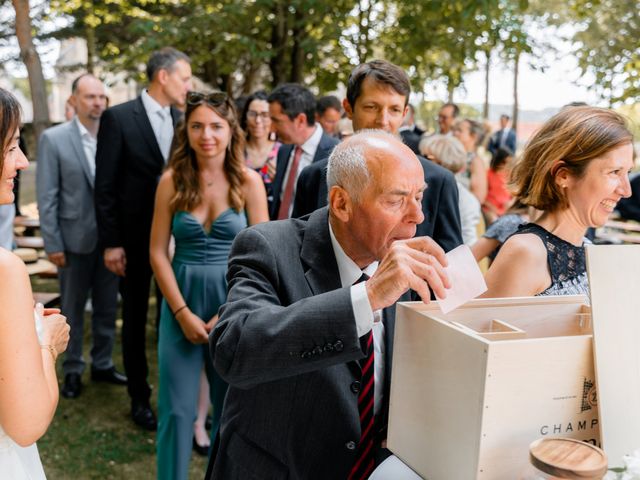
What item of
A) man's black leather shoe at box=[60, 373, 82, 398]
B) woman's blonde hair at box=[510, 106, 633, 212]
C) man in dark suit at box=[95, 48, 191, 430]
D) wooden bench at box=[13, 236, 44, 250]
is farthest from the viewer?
wooden bench at box=[13, 236, 44, 250]

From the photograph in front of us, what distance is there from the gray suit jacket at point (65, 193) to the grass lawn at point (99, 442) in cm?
111

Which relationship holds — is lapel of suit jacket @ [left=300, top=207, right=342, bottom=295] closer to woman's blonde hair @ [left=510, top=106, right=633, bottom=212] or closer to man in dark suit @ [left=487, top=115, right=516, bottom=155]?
woman's blonde hair @ [left=510, top=106, right=633, bottom=212]

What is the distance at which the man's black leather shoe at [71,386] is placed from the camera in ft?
16.3

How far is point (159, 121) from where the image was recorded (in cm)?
462

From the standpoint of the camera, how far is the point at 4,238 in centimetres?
479

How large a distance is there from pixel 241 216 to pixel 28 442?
2088 millimetres

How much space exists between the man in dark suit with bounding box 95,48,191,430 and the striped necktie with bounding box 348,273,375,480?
296 cm

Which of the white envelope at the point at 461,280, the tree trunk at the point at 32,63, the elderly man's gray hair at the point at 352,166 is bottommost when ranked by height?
the white envelope at the point at 461,280

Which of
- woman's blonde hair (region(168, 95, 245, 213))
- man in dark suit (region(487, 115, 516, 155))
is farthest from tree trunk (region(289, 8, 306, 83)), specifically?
man in dark suit (region(487, 115, 516, 155))

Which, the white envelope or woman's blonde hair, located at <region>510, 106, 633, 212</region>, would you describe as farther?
woman's blonde hair, located at <region>510, 106, 633, 212</region>

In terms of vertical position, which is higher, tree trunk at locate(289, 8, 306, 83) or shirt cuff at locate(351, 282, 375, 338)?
tree trunk at locate(289, 8, 306, 83)

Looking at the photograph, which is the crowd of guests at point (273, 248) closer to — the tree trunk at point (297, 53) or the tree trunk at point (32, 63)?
the tree trunk at point (32, 63)

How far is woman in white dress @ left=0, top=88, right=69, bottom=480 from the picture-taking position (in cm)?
161

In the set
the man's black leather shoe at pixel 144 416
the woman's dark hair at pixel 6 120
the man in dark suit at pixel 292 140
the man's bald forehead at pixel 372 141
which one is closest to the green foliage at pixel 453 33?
the man in dark suit at pixel 292 140
